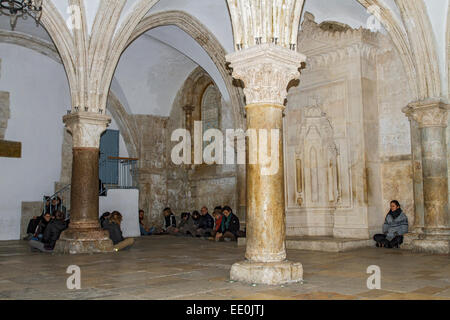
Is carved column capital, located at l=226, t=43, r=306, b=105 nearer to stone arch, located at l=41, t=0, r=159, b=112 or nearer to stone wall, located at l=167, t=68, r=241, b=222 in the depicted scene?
stone arch, located at l=41, t=0, r=159, b=112

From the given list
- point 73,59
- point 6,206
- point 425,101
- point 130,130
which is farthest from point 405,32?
point 6,206

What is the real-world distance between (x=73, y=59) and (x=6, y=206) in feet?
19.3

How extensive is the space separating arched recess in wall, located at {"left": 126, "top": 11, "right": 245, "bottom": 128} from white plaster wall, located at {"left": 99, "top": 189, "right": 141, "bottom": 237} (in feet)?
11.7

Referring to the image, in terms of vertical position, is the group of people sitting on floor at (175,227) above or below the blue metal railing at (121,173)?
below

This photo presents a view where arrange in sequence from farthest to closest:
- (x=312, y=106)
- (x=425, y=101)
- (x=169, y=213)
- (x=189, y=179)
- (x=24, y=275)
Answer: (x=189, y=179) < (x=169, y=213) < (x=312, y=106) < (x=425, y=101) < (x=24, y=275)

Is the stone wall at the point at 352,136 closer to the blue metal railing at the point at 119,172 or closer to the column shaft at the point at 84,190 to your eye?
the column shaft at the point at 84,190

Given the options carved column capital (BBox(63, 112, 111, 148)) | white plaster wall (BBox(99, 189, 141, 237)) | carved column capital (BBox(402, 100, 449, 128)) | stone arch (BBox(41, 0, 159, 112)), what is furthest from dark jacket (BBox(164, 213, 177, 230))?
carved column capital (BBox(402, 100, 449, 128))

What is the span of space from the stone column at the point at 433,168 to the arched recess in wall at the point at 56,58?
9075mm

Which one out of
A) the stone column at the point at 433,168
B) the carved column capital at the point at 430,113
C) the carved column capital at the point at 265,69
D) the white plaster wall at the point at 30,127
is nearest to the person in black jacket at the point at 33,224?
the white plaster wall at the point at 30,127

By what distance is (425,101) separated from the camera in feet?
28.3

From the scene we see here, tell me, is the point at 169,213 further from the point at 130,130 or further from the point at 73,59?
the point at 73,59

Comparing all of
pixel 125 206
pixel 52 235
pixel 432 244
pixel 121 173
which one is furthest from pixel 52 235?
pixel 432 244

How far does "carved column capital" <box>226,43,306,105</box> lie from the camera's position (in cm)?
523

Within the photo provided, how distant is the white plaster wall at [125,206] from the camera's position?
12523mm
